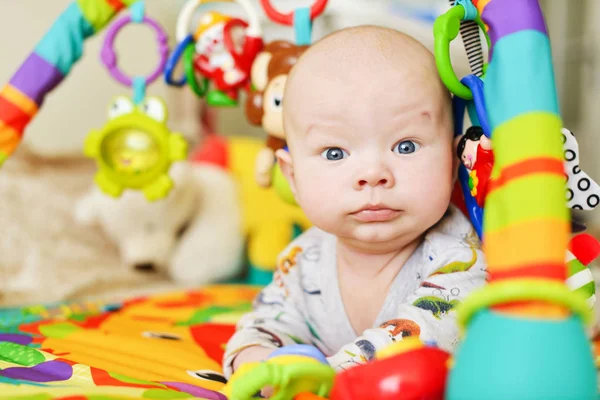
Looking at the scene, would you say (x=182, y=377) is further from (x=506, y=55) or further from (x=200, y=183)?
(x=200, y=183)

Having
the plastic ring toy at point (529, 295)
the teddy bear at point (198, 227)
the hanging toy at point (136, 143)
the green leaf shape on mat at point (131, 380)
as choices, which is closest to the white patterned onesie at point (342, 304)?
the green leaf shape on mat at point (131, 380)

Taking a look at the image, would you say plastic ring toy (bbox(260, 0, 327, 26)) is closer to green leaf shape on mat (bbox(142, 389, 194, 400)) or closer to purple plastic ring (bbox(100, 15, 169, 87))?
purple plastic ring (bbox(100, 15, 169, 87))

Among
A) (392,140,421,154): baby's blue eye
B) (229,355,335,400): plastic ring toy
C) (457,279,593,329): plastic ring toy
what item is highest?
(392,140,421,154): baby's blue eye

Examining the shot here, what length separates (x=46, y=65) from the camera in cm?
100

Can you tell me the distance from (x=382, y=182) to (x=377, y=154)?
3 centimetres

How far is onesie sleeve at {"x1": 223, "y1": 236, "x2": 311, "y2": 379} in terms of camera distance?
0.75 m

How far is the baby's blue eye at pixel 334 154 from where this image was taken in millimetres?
669

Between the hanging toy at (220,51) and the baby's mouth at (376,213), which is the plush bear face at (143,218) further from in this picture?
the baby's mouth at (376,213)

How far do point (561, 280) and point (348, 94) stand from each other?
30cm

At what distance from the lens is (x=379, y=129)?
64 cm

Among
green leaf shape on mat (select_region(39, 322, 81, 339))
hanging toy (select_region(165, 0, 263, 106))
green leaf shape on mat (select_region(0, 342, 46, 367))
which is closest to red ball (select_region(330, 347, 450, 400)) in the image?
green leaf shape on mat (select_region(0, 342, 46, 367))

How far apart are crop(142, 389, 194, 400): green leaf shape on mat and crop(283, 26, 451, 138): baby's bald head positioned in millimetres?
310

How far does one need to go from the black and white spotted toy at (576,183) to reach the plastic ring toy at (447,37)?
0.13 m

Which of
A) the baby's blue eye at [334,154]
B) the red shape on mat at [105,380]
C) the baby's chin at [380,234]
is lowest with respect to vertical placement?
the red shape on mat at [105,380]
